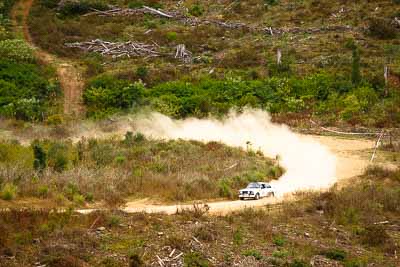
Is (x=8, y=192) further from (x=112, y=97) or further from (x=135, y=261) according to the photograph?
(x=112, y=97)

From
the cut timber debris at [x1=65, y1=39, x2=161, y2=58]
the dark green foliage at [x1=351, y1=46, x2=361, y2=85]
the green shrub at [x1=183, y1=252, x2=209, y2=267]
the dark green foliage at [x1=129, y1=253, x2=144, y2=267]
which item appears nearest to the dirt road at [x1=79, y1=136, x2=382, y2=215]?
the green shrub at [x1=183, y1=252, x2=209, y2=267]

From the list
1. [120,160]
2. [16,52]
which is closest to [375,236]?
[120,160]

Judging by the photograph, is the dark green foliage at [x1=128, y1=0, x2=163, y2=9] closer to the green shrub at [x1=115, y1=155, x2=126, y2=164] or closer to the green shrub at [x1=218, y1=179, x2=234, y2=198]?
the green shrub at [x1=115, y1=155, x2=126, y2=164]

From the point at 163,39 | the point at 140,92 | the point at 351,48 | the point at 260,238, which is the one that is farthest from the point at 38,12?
the point at 260,238

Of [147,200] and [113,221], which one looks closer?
[113,221]

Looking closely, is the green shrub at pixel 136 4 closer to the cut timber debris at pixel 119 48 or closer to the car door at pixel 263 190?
the cut timber debris at pixel 119 48

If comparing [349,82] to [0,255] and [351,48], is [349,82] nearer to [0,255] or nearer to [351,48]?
[351,48]

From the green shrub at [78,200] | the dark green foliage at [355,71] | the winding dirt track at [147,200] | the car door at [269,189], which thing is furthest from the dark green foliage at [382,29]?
the green shrub at [78,200]

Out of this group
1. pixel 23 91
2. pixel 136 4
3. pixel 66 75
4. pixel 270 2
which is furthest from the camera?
pixel 136 4

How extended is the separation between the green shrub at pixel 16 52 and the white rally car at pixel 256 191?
26.0m

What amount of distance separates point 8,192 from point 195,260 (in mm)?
7559

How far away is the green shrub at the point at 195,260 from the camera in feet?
55.8

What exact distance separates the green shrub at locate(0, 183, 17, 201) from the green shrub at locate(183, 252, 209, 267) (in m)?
7.08

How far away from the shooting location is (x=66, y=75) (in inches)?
1804
